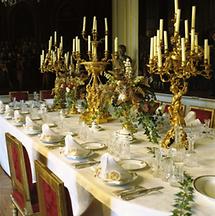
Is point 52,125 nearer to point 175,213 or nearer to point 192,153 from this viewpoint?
point 192,153

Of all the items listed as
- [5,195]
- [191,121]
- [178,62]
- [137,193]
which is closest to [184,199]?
[137,193]

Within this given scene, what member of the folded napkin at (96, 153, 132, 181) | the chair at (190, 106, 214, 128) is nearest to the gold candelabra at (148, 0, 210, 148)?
the folded napkin at (96, 153, 132, 181)

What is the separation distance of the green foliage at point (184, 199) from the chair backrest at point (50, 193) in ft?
1.75

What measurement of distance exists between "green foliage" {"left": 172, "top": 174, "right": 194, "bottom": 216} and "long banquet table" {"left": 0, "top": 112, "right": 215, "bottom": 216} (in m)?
0.03

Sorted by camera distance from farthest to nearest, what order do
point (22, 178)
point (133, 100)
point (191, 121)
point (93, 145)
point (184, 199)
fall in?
point (191, 121), point (133, 100), point (93, 145), point (22, 178), point (184, 199)

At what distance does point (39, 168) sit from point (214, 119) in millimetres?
2497

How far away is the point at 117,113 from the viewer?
3.02 metres

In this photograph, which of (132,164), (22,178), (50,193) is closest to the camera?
(50,193)

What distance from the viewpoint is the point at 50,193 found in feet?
5.66

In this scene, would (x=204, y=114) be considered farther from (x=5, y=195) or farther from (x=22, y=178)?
(x=5, y=195)

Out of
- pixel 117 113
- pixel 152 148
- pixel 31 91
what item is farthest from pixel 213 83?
pixel 31 91

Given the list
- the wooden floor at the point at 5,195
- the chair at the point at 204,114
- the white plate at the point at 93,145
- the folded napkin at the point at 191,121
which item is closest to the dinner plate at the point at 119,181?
the white plate at the point at 93,145

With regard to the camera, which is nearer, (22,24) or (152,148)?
(152,148)

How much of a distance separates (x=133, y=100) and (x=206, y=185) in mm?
1120
